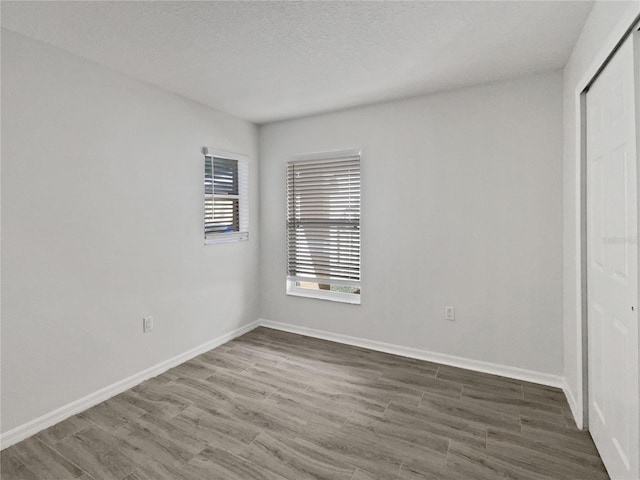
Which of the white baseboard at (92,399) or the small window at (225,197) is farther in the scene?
the small window at (225,197)

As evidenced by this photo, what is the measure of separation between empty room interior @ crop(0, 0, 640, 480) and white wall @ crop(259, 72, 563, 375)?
0.02m

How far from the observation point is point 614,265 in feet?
5.50

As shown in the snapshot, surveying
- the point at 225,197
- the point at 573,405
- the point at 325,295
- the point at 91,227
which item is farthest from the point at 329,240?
the point at 573,405

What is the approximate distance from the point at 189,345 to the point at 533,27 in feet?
12.1

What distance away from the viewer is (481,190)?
9.68 feet

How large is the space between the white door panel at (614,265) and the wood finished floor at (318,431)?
1.16 feet

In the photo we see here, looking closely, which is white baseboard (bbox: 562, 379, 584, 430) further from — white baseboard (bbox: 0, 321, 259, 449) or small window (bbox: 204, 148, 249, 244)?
small window (bbox: 204, 148, 249, 244)

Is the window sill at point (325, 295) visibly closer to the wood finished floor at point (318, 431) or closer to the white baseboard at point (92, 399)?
the wood finished floor at point (318, 431)

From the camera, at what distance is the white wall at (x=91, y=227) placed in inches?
83.0

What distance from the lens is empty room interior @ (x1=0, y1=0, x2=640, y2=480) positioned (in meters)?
1.87

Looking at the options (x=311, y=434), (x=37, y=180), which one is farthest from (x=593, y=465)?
(x=37, y=180)

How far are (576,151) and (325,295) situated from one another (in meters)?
2.60

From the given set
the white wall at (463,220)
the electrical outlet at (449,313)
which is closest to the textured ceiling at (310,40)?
the white wall at (463,220)

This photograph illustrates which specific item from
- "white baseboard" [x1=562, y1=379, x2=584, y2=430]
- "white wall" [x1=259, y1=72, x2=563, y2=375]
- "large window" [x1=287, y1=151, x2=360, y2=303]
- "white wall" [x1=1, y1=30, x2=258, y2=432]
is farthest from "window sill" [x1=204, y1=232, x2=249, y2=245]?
"white baseboard" [x1=562, y1=379, x2=584, y2=430]
